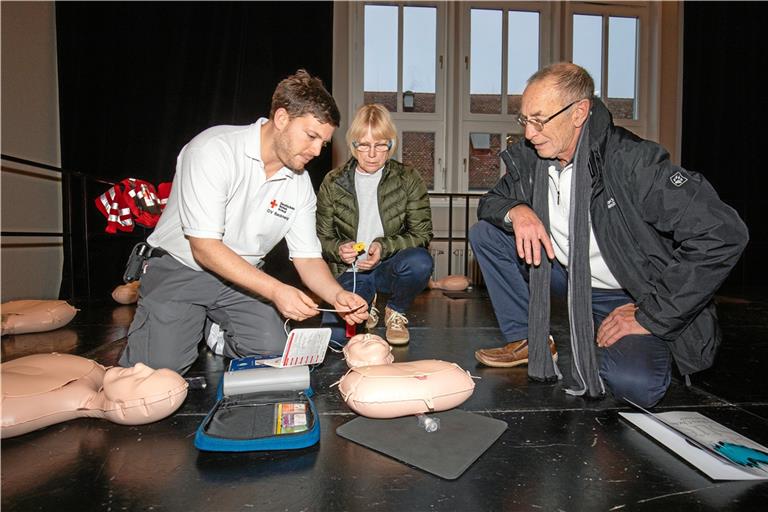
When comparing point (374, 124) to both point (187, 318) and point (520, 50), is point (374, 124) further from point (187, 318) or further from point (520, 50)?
point (520, 50)

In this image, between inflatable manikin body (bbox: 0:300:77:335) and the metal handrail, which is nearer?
inflatable manikin body (bbox: 0:300:77:335)

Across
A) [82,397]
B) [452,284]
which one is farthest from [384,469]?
[452,284]

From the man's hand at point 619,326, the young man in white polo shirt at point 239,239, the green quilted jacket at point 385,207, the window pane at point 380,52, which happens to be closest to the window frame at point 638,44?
the window pane at point 380,52

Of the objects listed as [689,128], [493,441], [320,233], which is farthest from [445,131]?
[493,441]

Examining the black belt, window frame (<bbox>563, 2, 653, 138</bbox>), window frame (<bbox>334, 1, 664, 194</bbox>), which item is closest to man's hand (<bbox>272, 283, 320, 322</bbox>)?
the black belt

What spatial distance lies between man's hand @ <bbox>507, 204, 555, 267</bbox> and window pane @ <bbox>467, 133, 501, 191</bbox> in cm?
339

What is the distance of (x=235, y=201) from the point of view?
1.61 metres

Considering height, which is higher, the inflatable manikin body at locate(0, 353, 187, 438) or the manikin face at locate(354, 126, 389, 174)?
the manikin face at locate(354, 126, 389, 174)

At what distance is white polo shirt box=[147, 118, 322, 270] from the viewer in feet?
4.81

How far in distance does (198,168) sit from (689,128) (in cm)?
511

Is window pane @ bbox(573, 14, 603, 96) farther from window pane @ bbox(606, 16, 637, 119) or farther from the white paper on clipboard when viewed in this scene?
the white paper on clipboard

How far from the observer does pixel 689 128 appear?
4895mm

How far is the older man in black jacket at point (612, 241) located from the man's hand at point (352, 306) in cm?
55

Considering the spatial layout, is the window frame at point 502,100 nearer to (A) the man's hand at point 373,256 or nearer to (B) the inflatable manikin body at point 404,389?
(A) the man's hand at point 373,256
